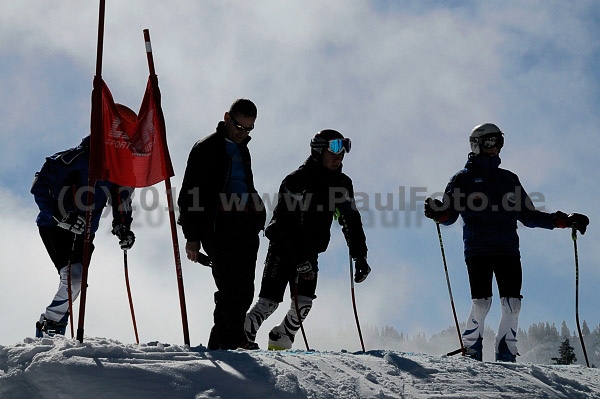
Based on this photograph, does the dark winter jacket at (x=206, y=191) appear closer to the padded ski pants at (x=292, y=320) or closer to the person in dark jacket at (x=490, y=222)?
the padded ski pants at (x=292, y=320)

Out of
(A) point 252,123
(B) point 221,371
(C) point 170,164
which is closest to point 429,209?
(A) point 252,123

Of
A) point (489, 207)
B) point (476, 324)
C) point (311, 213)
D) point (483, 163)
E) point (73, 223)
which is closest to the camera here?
point (73, 223)

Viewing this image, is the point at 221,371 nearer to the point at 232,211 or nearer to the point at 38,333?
the point at 232,211

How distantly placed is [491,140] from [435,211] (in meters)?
1.07

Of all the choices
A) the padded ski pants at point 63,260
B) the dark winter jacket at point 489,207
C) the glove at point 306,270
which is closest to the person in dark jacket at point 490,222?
the dark winter jacket at point 489,207

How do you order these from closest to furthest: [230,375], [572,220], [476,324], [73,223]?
[230,375] < [73,223] < [476,324] < [572,220]

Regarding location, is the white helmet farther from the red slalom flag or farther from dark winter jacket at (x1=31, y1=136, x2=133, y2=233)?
dark winter jacket at (x1=31, y1=136, x2=133, y2=233)

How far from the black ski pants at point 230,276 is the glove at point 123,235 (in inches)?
83.2

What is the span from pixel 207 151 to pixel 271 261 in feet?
6.38

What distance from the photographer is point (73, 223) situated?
659cm

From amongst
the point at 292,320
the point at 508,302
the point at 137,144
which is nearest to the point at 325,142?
the point at 292,320

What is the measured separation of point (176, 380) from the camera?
379 cm

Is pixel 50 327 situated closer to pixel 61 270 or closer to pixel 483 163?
pixel 61 270

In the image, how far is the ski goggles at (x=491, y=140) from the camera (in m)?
7.49
